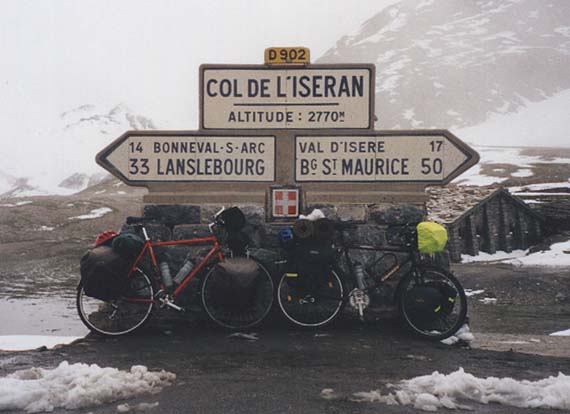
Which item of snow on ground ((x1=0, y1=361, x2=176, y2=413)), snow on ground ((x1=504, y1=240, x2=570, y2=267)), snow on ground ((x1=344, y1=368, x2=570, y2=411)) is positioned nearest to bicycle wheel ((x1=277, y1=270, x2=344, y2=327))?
snow on ground ((x1=344, y1=368, x2=570, y2=411))

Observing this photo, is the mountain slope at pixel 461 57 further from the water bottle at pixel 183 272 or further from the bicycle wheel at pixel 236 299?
the water bottle at pixel 183 272

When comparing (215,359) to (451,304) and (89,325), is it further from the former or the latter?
(451,304)

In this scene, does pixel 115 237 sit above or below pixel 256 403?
above

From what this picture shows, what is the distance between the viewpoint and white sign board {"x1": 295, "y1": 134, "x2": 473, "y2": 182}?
21.0 feet

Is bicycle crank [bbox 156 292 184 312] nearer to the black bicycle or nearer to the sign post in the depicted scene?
the black bicycle

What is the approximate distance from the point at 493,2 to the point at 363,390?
20526 centimetres

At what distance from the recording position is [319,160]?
650cm

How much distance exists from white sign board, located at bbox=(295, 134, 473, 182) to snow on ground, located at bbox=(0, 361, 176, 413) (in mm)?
3032

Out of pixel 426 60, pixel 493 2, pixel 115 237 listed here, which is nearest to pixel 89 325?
pixel 115 237

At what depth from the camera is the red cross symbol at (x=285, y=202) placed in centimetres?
638

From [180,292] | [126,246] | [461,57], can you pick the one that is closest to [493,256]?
[180,292]

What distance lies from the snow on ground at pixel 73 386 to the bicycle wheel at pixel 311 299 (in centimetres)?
188

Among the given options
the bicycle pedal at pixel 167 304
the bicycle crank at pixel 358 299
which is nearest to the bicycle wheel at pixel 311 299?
the bicycle crank at pixel 358 299

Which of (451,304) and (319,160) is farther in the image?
(319,160)
